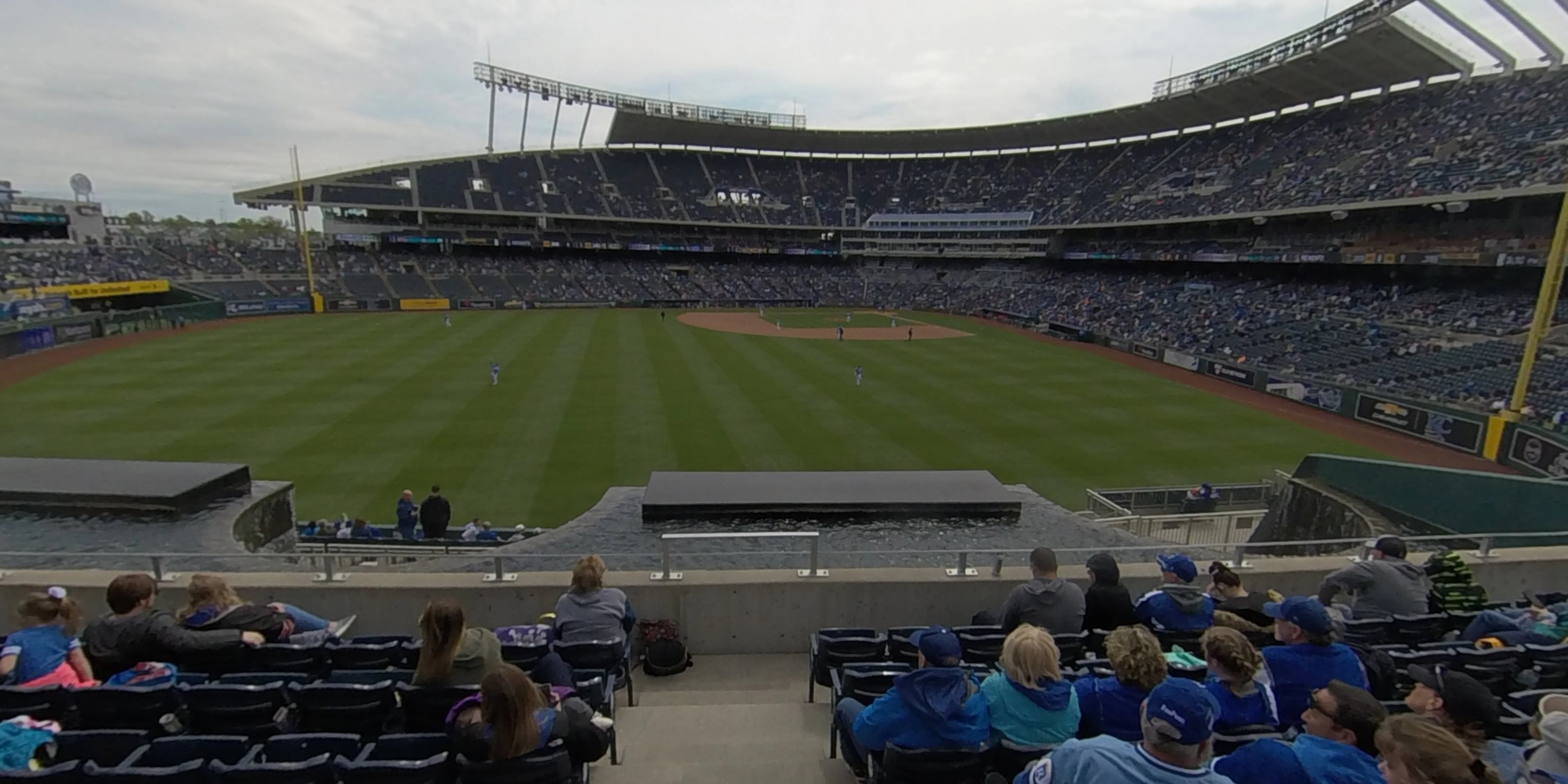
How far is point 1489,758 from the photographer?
3.47 metres

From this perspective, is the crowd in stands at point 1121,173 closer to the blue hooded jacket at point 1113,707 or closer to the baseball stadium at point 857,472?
the baseball stadium at point 857,472

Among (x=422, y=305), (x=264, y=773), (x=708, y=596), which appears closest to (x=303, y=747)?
(x=264, y=773)

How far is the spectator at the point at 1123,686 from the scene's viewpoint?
3.66m

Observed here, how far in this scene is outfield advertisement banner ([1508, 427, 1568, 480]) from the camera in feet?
61.4

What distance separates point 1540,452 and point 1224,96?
39580 millimetres

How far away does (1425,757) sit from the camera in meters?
2.63

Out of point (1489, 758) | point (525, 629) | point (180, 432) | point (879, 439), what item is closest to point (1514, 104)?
point (879, 439)

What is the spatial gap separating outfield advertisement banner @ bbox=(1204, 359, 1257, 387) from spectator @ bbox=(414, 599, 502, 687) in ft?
118

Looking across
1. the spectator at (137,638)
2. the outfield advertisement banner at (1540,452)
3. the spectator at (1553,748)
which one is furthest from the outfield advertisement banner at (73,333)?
the outfield advertisement banner at (1540,452)

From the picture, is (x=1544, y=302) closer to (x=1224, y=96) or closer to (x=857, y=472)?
(x=857, y=472)

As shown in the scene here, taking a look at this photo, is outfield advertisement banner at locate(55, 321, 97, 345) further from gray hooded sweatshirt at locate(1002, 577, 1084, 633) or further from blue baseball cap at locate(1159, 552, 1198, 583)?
blue baseball cap at locate(1159, 552, 1198, 583)

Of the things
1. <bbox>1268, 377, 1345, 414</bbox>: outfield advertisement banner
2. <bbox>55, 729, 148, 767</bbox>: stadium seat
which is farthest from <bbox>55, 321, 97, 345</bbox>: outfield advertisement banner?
<bbox>1268, 377, 1345, 414</bbox>: outfield advertisement banner

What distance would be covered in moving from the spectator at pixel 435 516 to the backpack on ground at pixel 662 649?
8.64 metres

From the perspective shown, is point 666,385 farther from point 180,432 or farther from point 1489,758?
point 1489,758
